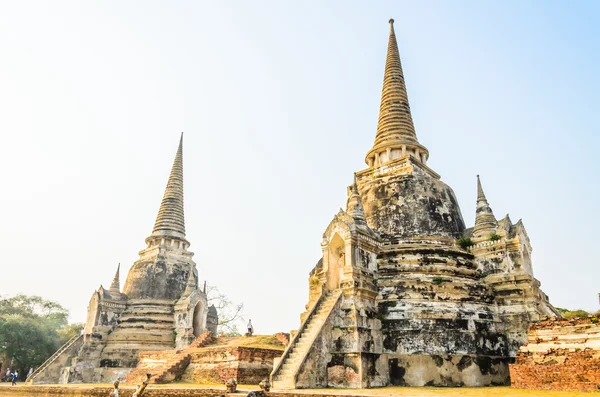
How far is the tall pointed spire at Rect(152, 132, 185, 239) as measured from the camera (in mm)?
31656

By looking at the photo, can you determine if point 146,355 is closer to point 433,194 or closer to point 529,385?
point 433,194

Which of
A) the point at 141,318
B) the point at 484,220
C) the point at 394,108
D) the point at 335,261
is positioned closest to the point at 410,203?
the point at 484,220

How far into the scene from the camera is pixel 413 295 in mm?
16812

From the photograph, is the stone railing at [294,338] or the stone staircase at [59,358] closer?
Answer: the stone railing at [294,338]

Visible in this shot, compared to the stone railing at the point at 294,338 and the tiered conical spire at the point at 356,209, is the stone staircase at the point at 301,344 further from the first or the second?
the tiered conical spire at the point at 356,209

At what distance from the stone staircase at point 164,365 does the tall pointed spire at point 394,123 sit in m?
12.3

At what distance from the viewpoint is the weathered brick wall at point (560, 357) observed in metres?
12.6

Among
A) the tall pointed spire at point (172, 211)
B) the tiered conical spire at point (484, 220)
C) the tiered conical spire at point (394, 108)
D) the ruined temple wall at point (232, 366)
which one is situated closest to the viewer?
the ruined temple wall at point (232, 366)

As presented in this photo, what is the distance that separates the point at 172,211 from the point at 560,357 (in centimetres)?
2525

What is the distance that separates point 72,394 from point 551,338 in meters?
16.4

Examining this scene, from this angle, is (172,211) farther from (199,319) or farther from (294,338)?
(294,338)

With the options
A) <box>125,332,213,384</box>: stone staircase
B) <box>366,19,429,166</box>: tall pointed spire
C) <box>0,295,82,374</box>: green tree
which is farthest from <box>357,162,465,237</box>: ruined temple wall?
<box>0,295,82,374</box>: green tree

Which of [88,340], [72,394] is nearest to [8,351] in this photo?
[88,340]

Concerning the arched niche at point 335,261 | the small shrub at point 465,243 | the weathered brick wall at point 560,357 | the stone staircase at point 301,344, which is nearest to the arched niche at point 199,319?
the arched niche at point 335,261
